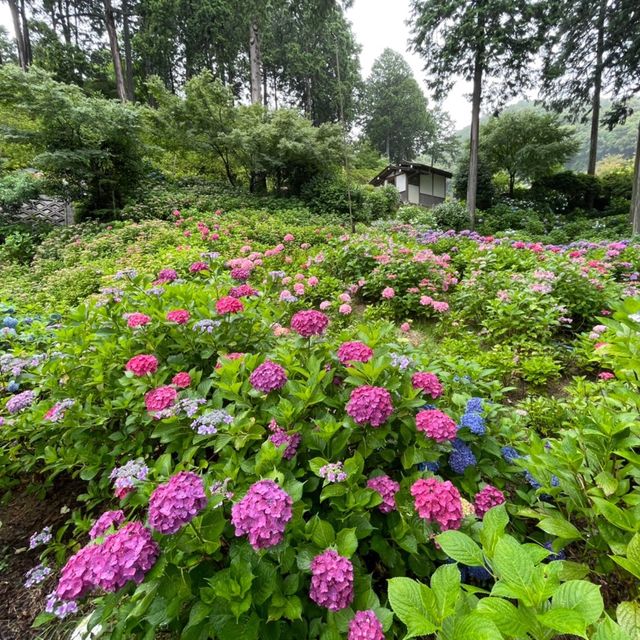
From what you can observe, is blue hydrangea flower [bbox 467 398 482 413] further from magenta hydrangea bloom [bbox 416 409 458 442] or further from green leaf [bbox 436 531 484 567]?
green leaf [bbox 436 531 484 567]

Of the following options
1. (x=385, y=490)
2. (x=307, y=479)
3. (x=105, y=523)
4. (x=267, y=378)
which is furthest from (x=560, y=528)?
(x=105, y=523)

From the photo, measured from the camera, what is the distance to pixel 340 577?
834mm

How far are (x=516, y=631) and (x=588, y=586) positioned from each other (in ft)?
0.53

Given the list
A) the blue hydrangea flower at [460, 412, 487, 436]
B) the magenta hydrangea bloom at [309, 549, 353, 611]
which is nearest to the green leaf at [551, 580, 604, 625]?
the magenta hydrangea bloom at [309, 549, 353, 611]

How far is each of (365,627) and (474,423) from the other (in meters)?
0.78

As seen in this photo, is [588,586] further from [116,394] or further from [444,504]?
[116,394]

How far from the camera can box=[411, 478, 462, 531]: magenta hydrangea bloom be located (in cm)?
97

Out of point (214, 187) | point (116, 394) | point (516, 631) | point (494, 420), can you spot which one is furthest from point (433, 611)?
point (214, 187)

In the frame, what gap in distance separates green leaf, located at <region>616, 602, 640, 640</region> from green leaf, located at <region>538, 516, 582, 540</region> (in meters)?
0.19

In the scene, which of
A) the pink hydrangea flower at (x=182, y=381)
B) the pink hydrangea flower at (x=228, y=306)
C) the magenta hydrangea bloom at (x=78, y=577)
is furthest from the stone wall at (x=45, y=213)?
the magenta hydrangea bloom at (x=78, y=577)

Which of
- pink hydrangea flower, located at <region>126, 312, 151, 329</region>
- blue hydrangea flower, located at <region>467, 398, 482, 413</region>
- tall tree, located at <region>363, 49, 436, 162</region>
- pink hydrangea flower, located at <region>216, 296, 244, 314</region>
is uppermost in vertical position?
tall tree, located at <region>363, 49, 436, 162</region>

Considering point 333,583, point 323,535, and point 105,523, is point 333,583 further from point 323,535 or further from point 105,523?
point 105,523

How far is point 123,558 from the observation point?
79 cm

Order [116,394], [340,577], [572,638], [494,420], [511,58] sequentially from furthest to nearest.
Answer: [511,58]
[116,394]
[494,420]
[572,638]
[340,577]
